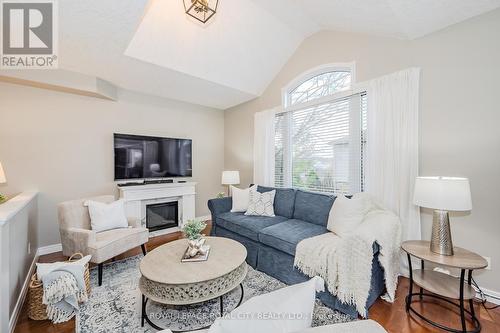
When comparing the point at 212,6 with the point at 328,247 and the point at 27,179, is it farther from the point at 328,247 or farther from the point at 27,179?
the point at 27,179

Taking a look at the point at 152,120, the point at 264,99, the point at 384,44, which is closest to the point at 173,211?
the point at 152,120

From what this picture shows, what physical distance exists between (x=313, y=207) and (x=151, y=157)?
310 cm

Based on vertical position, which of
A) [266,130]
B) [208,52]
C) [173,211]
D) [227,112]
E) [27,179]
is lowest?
[173,211]

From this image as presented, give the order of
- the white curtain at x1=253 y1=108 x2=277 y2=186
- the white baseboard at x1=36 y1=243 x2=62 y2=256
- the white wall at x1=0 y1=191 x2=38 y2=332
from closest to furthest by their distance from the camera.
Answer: the white wall at x1=0 y1=191 x2=38 y2=332 < the white baseboard at x1=36 y1=243 x2=62 y2=256 < the white curtain at x1=253 y1=108 x2=277 y2=186

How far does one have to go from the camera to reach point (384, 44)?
Answer: 108 inches

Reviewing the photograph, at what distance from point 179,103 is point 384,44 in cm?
372

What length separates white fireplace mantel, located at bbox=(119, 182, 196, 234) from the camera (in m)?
3.70

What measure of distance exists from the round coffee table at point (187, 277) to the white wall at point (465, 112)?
221 centimetres

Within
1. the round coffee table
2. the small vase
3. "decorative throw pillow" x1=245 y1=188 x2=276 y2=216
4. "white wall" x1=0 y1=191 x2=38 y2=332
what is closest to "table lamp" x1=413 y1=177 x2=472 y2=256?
the round coffee table

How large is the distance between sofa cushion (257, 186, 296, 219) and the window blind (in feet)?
1.65

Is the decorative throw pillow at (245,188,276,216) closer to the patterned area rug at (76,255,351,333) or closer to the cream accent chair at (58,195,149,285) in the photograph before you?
the patterned area rug at (76,255,351,333)

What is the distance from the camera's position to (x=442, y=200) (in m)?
1.84

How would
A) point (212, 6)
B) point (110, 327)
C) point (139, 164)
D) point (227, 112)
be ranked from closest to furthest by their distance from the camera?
point (110, 327), point (212, 6), point (139, 164), point (227, 112)

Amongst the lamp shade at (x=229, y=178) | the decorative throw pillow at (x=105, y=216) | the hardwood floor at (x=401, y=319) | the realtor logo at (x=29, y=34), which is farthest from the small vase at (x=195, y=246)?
the realtor logo at (x=29, y=34)
